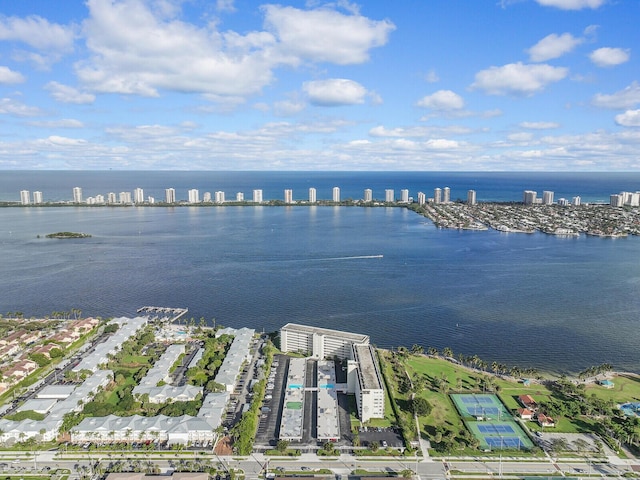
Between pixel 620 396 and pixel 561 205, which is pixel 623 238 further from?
pixel 620 396

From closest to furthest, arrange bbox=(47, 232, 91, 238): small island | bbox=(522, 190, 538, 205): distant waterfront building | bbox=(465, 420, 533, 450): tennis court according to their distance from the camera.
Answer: bbox=(465, 420, 533, 450): tennis court, bbox=(47, 232, 91, 238): small island, bbox=(522, 190, 538, 205): distant waterfront building

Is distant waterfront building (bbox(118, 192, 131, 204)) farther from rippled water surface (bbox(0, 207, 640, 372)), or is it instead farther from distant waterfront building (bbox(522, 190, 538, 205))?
distant waterfront building (bbox(522, 190, 538, 205))

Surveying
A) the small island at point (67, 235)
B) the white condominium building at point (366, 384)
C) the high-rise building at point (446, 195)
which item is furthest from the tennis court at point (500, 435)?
the high-rise building at point (446, 195)

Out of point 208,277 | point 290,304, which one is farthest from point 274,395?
point 208,277

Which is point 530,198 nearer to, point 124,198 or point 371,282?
point 371,282

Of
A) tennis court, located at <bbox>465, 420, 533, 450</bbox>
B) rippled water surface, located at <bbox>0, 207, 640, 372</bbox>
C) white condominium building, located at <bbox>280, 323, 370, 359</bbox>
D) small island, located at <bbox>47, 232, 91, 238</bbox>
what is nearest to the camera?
tennis court, located at <bbox>465, 420, 533, 450</bbox>

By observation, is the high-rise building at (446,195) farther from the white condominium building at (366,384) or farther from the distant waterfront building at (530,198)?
the white condominium building at (366,384)

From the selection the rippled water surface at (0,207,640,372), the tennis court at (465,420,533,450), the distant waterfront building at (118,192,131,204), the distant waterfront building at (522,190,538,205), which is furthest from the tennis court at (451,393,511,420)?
the distant waterfront building at (118,192,131,204)
